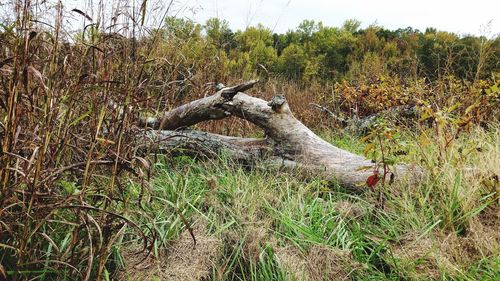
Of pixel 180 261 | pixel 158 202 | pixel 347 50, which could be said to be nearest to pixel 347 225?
pixel 180 261

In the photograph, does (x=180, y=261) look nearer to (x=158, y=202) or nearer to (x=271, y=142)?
(x=158, y=202)

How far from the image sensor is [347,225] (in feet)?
9.28

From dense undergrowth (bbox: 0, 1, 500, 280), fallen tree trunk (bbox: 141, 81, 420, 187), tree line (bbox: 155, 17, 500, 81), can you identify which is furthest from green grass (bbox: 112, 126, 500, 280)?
tree line (bbox: 155, 17, 500, 81)

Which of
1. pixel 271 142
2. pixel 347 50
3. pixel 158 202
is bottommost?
pixel 158 202

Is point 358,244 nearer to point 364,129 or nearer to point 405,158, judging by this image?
point 405,158

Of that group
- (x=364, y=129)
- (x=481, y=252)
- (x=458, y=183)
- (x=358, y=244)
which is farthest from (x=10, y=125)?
(x=364, y=129)

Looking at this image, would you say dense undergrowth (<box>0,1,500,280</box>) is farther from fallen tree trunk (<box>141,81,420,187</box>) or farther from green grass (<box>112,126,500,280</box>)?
fallen tree trunk (<box>141,81,420,187</box>)

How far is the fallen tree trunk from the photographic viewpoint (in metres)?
3.53

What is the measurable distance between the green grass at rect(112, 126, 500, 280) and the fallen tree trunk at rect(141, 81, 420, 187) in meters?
0.29

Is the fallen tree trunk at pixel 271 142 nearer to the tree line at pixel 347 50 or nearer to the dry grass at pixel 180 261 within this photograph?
the dry grass at pixel 180 261

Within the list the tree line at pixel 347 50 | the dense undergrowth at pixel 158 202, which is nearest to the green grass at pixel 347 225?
the dense undergrowth at pixel 158 202

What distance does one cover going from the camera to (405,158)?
3695 mm

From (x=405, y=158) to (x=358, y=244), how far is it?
1.44 m

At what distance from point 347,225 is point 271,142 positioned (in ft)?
4.24
